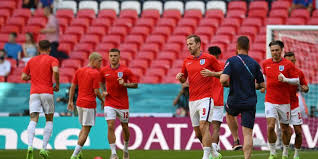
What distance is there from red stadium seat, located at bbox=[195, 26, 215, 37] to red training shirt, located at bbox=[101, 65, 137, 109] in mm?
10366

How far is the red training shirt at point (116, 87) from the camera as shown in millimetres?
12961

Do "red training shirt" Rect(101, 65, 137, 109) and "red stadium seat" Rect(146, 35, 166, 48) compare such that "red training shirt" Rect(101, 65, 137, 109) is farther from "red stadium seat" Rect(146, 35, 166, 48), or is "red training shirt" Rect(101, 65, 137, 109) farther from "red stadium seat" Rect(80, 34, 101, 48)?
"red stadium seat" Rect(80, 34, 101, 48)

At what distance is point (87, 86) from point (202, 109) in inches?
124

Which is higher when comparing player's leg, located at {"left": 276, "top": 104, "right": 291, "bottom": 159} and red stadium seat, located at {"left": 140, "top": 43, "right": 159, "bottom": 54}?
red stadium seat, located at {"left": 140, "top": 43, "right": 159, "bottom": 54}

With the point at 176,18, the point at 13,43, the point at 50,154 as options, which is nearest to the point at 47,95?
the point at 50,154

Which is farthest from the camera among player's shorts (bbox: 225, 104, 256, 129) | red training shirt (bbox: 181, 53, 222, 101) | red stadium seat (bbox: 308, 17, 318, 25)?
red stadium seat (bbox: 308, 17, 318, 25)

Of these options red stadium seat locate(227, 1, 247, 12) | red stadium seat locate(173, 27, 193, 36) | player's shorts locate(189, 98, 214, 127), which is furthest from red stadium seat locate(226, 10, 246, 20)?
player's shorts locate(189, 98, 214, 127)

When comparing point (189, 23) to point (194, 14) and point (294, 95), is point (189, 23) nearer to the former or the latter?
point (194, 14)

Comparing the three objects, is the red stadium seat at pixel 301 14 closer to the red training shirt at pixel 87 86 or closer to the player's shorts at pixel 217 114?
the player's shorts at pixel 217 114

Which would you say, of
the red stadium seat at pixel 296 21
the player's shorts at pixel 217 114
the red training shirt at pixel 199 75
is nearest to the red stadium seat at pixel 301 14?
the red stadium seat at pixel 296 21

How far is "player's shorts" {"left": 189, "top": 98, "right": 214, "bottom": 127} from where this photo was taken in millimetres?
11375

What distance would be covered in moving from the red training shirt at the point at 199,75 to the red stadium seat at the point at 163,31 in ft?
39.8

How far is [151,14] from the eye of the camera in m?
24.9

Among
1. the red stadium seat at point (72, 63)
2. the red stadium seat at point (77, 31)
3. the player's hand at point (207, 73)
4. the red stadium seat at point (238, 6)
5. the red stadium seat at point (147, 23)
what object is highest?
the red stadium seat at point (238, 6)
